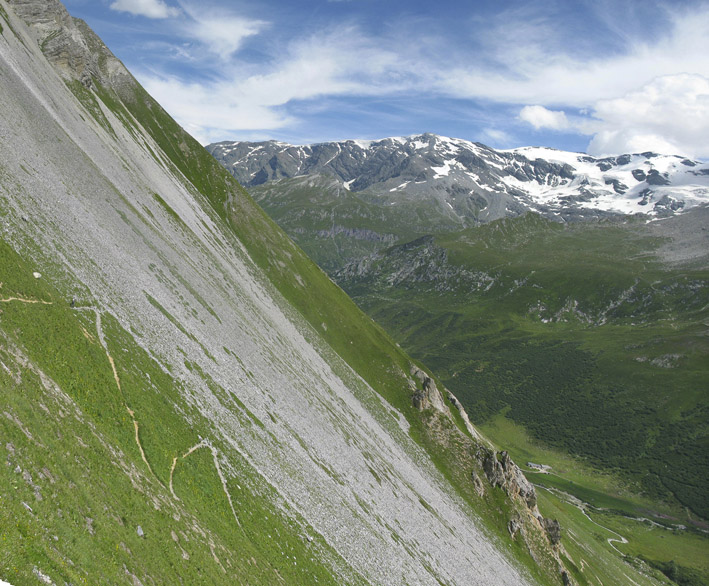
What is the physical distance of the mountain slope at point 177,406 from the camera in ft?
77.3

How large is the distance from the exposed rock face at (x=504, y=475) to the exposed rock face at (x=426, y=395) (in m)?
14.8

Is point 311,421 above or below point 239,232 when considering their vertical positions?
below

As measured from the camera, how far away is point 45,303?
3534cm

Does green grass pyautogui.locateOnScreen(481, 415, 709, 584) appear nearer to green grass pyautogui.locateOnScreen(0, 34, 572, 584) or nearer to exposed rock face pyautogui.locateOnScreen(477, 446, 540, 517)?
exposed rock face pyautogui.locateOnScreen(477, 446, 540, 517)

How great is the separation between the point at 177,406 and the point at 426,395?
7685 cm

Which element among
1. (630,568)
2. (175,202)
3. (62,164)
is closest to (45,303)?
(62,164)

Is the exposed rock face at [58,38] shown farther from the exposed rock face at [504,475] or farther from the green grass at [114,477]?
the exposed rock face at [504,475]

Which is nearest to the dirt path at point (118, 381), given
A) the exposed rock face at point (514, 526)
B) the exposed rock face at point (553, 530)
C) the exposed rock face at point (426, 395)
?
the exposed rock face at point (426, 395)

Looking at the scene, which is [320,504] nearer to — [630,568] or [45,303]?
[45,303]

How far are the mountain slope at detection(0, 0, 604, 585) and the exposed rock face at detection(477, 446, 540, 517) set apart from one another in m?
0.46

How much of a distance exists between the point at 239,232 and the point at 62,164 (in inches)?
2433

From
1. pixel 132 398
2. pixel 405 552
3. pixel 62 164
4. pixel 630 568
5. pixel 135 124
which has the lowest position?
pixel 630 568

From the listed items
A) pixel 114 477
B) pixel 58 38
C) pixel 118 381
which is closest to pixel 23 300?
pixel 118 381

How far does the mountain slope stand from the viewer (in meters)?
23.5
